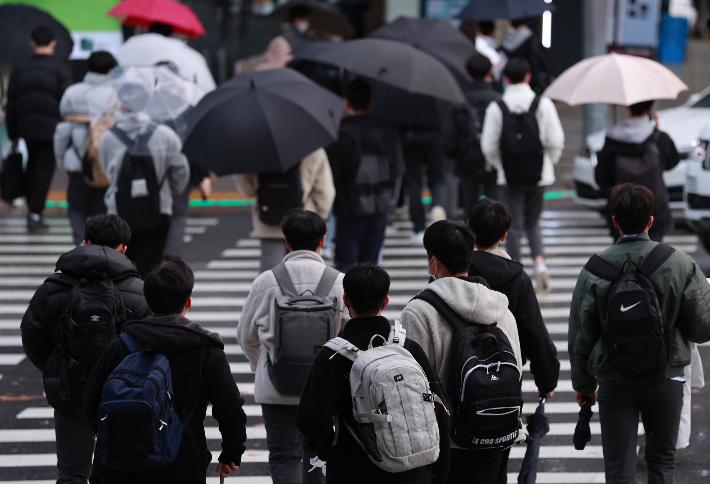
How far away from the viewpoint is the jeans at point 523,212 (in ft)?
32.3

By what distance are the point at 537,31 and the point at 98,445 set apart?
18.1 m

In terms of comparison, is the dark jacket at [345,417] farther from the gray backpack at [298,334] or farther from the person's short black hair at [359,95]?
the person's short black hair at [359,95]

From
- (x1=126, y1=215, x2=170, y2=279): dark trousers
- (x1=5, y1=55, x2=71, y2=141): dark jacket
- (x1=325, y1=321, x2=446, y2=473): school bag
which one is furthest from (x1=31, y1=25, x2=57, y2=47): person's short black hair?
(x1=325, y1=321, x2=446, y2=473): school bag

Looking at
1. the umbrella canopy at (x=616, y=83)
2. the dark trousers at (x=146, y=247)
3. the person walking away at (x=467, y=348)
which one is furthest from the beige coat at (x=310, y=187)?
the person walking away at (x=467, y=348)

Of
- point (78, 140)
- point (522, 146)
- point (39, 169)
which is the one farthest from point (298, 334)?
point (39, 169)

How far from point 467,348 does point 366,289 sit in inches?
20.0

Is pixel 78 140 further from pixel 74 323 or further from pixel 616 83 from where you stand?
pixel 74 323

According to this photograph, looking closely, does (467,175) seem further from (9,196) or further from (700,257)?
(9,196)

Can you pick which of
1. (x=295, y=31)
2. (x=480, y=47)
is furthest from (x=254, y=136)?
(x=295, y=31)

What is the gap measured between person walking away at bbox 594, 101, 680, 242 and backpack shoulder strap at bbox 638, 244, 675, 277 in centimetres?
351

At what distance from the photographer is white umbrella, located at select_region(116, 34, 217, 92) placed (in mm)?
11672

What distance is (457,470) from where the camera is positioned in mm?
4328

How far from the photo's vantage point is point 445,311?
4.25 metres

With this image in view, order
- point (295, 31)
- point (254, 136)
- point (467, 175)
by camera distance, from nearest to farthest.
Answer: point (254, 136)
point (467, 175)
point (295, 31)
